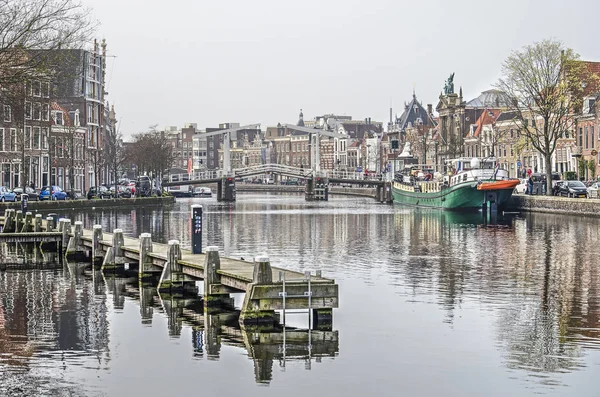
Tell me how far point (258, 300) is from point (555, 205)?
5852 cm

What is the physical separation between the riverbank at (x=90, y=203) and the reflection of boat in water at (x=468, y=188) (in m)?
27.0

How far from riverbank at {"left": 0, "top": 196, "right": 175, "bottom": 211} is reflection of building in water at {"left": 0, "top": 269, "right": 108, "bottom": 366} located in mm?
39219

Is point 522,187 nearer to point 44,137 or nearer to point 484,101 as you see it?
point 44,137

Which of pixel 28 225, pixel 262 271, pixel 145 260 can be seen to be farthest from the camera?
pixel 28 225

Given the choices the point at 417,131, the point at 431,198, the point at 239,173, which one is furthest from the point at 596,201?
the point at 417,131

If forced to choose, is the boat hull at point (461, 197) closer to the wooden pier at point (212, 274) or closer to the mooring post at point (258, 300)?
the wooden pier at point (212, 274)

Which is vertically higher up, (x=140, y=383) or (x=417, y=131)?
(x=417, y=131)

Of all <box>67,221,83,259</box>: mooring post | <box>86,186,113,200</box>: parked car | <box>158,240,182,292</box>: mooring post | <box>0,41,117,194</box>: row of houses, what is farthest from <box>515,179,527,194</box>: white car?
<box>158,240,182,292</box>: mooring post

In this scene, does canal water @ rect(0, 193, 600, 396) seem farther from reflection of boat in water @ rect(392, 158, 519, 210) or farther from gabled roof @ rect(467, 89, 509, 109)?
gabled roof @ rect(467, 89, 509, 109)

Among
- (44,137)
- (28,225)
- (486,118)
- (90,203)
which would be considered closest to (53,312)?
(28,225)

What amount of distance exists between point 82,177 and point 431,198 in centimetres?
4173

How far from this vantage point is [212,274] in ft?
99.8

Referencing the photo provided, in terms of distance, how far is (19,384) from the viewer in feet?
70.0

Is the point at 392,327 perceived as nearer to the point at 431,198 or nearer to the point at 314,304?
the point at 314,304
